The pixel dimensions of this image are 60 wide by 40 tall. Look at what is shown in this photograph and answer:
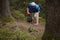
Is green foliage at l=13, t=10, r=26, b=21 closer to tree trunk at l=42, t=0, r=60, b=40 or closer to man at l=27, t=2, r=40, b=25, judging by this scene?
man at l=27, t=2, r=40, b=25

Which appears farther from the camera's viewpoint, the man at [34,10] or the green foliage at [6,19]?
the green foliage at [6,19]

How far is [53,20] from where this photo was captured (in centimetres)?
737

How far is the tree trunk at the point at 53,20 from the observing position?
7270 mm

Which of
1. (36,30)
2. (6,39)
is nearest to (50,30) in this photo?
(6,39)

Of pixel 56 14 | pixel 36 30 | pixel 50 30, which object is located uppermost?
pixel 56 14

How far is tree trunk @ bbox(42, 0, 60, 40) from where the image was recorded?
7.27m

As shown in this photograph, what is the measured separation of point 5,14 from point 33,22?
1824mm

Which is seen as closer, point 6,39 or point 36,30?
point 6,39

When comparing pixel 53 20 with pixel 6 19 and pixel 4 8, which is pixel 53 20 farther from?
pixel 4 8

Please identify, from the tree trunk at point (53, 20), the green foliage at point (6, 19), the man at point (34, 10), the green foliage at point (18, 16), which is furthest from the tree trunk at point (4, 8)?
the tree trunk at point (53, 20)

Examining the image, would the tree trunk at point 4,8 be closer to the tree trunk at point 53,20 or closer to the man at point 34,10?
the man at point 34,10

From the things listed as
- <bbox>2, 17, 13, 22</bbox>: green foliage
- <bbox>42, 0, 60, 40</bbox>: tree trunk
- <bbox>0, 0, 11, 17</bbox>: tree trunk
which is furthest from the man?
<bbox>42, 0, 60, 40</bbox>: tree trunk

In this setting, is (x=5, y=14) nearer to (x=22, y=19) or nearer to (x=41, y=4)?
(x=22, y=19)

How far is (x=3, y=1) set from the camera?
46.5 ft
